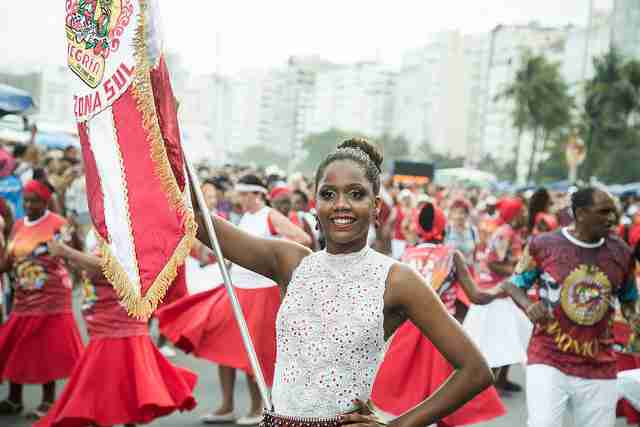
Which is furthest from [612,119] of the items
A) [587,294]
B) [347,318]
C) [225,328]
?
[347,318]

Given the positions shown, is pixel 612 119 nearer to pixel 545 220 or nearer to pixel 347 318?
pixel 545 220

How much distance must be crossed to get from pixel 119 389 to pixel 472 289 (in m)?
2.72

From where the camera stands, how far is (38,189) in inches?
306

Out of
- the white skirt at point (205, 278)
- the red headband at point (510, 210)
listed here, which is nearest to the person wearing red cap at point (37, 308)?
the white skirt at point (205, 278)

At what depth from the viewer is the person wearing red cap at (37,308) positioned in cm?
764

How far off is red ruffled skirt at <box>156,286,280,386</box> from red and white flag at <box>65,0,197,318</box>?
4508 millimetres

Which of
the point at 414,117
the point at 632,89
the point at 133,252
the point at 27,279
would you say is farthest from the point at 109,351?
the point at 414,117

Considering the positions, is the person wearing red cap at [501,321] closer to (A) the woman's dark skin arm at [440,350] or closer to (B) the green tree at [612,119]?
(A) the woman's dark skin arm at [440,350]

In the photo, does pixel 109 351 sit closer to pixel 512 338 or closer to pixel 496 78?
pixel 512 338

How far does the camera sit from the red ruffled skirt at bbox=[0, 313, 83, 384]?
25.0 feet

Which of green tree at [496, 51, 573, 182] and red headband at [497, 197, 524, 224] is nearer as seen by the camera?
red headband at [497, 197, 524, 224]

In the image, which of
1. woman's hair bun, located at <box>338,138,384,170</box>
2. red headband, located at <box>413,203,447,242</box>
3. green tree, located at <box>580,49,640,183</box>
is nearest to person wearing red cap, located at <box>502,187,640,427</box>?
red headband, located at <box>413,203,447,242</box>

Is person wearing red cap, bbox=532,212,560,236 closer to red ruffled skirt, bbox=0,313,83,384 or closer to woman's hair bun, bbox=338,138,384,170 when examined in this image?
red ruffled skirt, bbox=0,313,83,384

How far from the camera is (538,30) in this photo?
14750 cm
